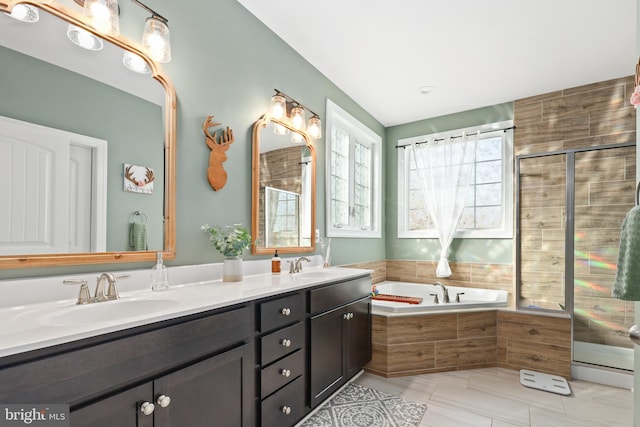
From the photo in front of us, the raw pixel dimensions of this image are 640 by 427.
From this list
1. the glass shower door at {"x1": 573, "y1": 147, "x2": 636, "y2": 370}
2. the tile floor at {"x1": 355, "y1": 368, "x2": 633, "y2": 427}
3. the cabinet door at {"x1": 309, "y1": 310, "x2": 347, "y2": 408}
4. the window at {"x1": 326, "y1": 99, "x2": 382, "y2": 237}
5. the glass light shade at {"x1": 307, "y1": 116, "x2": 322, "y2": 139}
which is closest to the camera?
the cabinet door at {"x1": 309, "y1": 310, "x2": 347, "y2": 408}

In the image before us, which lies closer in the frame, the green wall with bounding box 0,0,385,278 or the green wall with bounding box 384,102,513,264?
the green wall with bounding box 0,0,385,278

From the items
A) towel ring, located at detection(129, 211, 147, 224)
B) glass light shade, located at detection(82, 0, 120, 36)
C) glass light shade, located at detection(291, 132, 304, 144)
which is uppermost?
glass light shade, located at detection(82, 0, 120, 36)

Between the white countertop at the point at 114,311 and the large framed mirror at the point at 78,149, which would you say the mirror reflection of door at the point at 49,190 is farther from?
the white countertop at the point at 114,311

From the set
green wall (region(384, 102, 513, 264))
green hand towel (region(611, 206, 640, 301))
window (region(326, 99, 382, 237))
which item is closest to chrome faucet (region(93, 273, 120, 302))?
green hand towel (region(611, 206, 640, 301))

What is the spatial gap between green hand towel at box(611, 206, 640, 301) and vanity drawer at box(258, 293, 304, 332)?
122 cm

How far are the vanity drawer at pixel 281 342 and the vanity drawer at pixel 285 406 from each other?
172 mm

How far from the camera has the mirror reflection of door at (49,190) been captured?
115 cm

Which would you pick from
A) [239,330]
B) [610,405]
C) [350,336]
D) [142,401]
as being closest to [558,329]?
[610,405]

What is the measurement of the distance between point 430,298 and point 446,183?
131 centimetres

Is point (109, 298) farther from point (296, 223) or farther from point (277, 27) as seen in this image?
point (277, 27)

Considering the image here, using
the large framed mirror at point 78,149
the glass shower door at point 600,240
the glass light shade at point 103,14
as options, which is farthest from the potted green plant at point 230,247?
the glass shower door at point 600,240

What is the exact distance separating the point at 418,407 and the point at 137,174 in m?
2.16

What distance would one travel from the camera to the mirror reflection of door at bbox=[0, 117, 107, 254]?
3.78ft

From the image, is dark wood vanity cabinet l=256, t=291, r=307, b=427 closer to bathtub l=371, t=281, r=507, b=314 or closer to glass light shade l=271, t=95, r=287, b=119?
bathtub l=371, t=281, r=507, b=314
